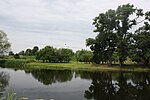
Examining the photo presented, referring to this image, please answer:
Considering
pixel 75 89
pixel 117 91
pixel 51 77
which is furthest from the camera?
pixel 51 77

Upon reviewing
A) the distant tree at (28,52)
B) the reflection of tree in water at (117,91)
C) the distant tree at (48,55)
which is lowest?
the reflection of tree in water at (117,91)

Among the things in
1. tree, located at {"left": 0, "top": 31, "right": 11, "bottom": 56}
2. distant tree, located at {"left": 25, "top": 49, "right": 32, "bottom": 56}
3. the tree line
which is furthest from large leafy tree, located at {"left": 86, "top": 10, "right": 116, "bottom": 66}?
distant tree, located at {"left": 25, "top": 49, "right": 32, "bottom": 56}

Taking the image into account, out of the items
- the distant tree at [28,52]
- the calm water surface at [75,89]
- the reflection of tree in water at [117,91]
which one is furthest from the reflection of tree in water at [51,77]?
the distant tree at [28,52]

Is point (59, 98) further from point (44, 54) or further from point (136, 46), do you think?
point (44, 54)

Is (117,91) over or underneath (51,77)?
underneath

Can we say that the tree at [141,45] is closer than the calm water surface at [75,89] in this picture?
No

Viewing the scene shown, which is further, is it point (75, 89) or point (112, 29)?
point (112, 29)

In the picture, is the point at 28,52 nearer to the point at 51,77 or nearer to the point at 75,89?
the point at 51,77

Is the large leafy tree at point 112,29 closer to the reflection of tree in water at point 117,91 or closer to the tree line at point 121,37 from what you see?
the tree line at point 121,37

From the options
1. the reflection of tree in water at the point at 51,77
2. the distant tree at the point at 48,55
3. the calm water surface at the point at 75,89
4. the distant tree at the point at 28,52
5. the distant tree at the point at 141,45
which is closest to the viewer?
the calm water surface at the point at 75,89

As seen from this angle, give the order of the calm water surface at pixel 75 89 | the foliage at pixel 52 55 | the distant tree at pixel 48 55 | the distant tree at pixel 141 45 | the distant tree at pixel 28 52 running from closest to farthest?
the calm water surface at pixel 75 89 → the distant tree at pixel 141 45 → the distant tree at pixel 48 55 → the foliage at pixel 52 55 → the distant tree at pixel 28 52

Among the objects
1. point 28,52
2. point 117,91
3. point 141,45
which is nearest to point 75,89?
point 117,91

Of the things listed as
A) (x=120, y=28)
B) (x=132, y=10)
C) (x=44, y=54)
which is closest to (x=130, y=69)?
(x=120, y=28)

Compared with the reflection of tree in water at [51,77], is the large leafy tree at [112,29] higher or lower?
higher
